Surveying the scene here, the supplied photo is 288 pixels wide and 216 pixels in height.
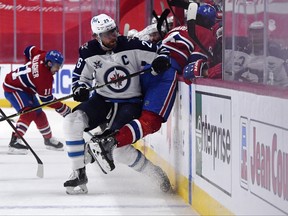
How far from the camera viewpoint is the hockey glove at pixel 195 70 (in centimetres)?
464

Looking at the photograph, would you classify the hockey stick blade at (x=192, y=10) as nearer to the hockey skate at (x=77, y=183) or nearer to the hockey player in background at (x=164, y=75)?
the hockey player in background at (x=164, y=75)

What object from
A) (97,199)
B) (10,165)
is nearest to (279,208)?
(97,199)

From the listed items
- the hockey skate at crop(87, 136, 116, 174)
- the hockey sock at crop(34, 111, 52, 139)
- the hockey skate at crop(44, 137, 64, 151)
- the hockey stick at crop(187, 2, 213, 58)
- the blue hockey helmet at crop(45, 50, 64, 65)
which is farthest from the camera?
the hockey skate at crop(44, 137, 64, 151)

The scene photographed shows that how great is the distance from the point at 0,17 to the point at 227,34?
11.2 m

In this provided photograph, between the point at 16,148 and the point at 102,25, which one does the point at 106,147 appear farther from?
the point at 16,148

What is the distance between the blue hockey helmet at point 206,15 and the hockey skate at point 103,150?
0.81 meters

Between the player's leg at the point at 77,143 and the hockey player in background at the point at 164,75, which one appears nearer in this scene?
the hockey player in background at the point at 164,75

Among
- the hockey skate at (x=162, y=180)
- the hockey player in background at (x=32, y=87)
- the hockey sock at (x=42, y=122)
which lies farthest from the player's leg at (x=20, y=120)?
the hockey skate at (x=162, y=180)

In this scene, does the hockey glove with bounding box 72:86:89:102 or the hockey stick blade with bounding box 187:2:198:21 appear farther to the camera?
the hockey glove with bounding box 72:86:89:102

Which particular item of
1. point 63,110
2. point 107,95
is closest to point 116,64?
point 107,95

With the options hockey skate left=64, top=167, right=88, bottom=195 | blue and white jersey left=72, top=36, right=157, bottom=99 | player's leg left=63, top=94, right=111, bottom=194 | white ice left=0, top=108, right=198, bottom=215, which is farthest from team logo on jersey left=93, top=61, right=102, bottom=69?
white ice left=0, top=108, right=198, bottom=215

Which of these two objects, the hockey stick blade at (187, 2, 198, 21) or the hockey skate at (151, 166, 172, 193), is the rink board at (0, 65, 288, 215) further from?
the hockey stick blade at (187, 2, 198, 21)

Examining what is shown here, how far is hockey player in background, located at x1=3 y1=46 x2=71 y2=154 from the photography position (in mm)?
7215

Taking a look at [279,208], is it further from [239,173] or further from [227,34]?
[227,34]
